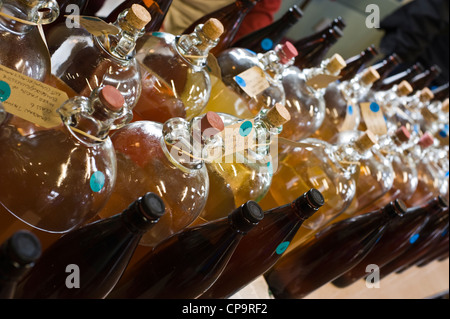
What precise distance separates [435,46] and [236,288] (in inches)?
113

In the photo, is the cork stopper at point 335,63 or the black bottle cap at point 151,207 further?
the cork stopper at point 335,63

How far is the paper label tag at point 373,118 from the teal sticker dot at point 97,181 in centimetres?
92

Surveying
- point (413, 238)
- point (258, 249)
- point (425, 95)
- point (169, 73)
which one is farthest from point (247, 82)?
point (425, 95)

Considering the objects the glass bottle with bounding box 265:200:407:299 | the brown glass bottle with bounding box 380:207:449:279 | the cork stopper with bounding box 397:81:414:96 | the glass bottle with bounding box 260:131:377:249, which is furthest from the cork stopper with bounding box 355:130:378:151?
the cork stopper with bounding box 397:81:414:96

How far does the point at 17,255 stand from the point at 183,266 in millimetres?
318

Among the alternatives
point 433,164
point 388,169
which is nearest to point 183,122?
point 388,169

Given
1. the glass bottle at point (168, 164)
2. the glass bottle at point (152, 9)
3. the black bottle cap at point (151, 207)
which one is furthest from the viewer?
the glass bottle at point (152, 9)

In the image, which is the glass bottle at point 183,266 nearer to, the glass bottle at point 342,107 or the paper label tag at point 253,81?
the paper label tag at point 253,81

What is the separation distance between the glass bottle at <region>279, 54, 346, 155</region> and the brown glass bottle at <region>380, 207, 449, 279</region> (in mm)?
473

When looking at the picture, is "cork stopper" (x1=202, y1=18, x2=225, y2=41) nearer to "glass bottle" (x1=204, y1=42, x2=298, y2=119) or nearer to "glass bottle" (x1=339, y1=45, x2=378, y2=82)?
"glass bottle" (x1=204, y1=42, x2=298, y2=119)

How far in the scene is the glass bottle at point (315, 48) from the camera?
4.44ft

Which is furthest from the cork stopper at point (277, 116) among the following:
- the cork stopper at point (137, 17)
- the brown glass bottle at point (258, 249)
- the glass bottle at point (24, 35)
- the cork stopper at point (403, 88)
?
the cork stopper at point (403, 88)

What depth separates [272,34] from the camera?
1.30 meters
